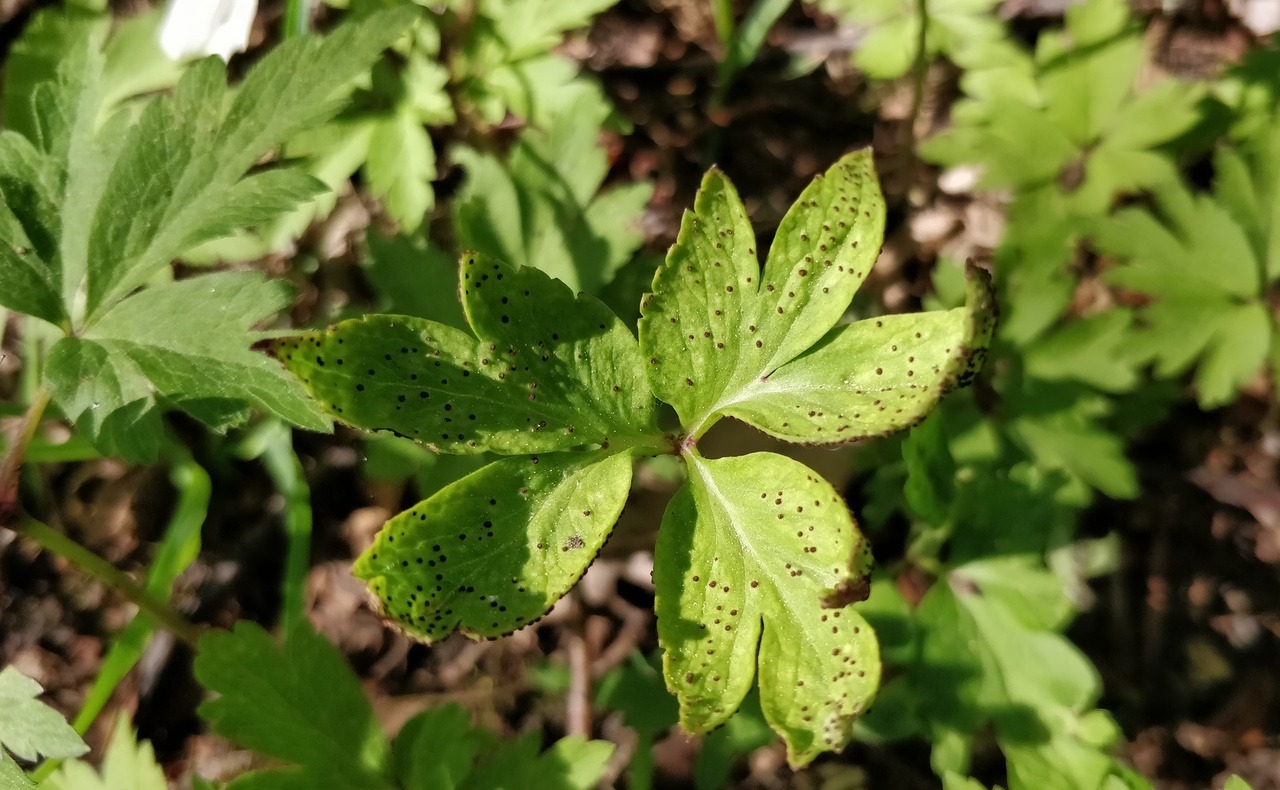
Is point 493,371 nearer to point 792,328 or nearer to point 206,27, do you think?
point 792,328

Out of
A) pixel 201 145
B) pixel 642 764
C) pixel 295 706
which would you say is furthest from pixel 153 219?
pixel 642 764

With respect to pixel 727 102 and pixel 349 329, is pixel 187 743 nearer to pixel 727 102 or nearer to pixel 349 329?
pixel 349 329

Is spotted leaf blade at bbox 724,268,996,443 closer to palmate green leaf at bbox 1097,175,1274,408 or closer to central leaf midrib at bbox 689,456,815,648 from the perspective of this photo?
central leaf midrib at bbox 689,456,815,648

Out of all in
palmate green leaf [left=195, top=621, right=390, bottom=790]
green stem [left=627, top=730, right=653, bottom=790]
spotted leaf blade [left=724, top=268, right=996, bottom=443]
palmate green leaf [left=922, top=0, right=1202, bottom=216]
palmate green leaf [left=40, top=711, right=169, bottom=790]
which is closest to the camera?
spotted leaf blade [left=724, top=268, right=996, bottom=443]

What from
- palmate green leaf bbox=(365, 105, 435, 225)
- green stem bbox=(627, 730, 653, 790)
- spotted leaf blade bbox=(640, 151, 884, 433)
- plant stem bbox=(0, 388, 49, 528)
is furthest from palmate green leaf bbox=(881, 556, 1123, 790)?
plant stem bbox=(0, 388, 49, 528)

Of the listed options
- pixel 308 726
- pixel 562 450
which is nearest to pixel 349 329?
pixel 562 450

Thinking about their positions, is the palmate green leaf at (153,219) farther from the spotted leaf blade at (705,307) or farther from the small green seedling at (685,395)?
the spotted leaf blade at (705,307)

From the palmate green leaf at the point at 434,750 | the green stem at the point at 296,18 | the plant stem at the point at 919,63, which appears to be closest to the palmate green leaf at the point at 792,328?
the palmate green leaf at the point at 434,750
